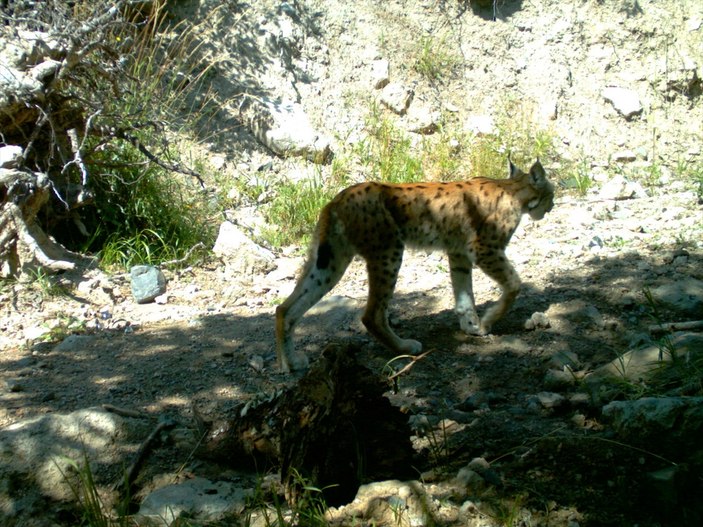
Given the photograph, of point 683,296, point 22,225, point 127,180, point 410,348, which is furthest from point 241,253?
point 683,296

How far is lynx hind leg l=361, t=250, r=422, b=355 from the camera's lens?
5934mm

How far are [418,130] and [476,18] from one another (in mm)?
2360

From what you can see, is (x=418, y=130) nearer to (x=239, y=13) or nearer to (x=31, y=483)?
(x=239, y=13)

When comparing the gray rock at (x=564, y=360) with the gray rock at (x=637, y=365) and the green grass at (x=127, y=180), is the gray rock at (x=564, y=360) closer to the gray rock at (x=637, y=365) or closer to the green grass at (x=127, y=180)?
the gray rock at (x=637, y=365)

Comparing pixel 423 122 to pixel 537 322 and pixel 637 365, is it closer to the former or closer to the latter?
pixel 537 322

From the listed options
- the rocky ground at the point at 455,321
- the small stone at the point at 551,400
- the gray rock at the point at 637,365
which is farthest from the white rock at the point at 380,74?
the small stone at the point at 551,400

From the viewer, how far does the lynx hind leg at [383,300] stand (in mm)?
5934

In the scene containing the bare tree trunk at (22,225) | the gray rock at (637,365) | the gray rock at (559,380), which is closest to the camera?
the gray rock at (637,365)

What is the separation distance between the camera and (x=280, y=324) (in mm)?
5777

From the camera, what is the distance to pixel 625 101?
1158 centimetres

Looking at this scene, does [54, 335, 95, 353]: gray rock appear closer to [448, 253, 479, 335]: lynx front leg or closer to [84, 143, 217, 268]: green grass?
[84, 143, 217, 268]: green grass

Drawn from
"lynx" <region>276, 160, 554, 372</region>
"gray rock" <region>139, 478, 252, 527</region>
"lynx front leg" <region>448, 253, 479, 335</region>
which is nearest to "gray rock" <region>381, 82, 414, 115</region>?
"lynx" <region>276, 160, 554, 372</region>

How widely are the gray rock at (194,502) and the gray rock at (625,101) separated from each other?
944 centimetres

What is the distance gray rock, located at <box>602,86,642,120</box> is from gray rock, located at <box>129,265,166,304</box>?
744 cm
